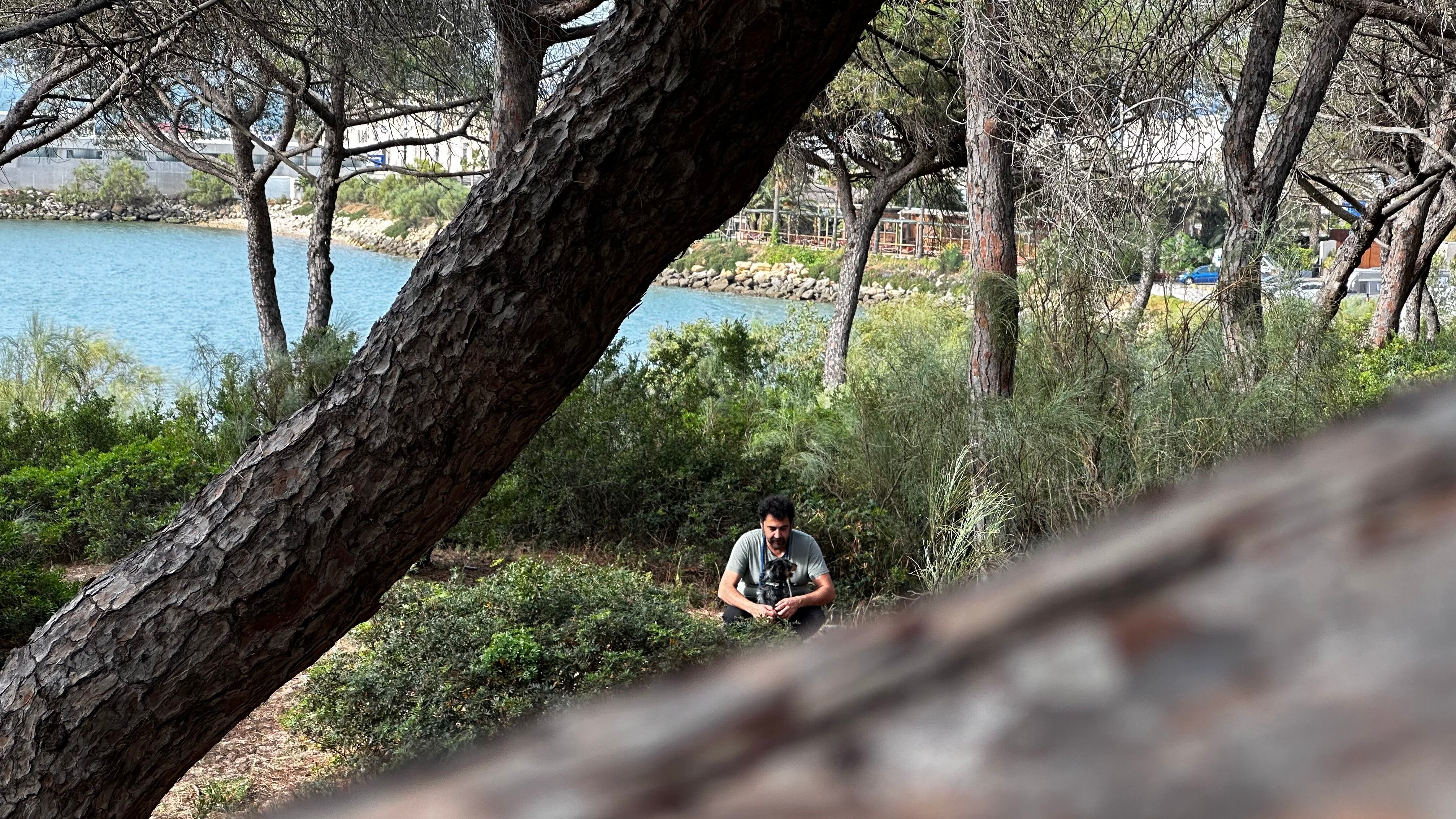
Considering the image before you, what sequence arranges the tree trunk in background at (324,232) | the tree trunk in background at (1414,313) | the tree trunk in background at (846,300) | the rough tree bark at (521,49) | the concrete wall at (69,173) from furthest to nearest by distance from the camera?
1. the concrete wall at (69,173)
2. the tree trunk in background at (1414,313)
3. the tree trunk in background at (846,300)
4. the tree trunk in background at (324,232)
5. the rough tree bark at (521,49)

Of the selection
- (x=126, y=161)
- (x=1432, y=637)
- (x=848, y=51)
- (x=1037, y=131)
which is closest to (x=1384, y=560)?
(x=1432, y=637)

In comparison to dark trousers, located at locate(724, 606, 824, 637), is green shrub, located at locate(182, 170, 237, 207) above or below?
above

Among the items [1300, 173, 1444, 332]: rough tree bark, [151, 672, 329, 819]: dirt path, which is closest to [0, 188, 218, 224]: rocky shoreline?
[1300, 173, 1444, 332]: rough tree bark

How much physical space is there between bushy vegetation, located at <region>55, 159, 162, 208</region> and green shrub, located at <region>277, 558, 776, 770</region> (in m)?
54.7

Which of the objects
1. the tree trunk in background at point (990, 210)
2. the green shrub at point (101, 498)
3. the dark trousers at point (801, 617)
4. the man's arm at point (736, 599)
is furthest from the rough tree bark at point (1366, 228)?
the green shrub at point (101, 498)

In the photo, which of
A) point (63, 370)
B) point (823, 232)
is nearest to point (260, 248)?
point (63, 370)

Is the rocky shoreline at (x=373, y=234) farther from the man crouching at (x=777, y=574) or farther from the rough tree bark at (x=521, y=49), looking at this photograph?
the man crouching at (x=777, y=574)

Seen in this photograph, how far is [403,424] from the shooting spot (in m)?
2.21

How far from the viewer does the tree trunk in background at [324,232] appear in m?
13.2

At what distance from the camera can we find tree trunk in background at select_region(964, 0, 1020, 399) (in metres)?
7.66

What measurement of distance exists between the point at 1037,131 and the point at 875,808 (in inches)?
354

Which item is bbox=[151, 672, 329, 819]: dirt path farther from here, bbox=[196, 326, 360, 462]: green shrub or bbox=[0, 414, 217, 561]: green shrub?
bbox=[196, 326, 360, 462]: green shrub

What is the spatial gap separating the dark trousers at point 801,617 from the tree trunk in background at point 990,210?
7.22 ft

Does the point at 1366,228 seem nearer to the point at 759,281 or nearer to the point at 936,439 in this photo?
the point at 936,439
